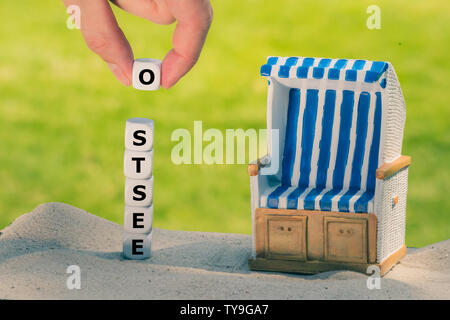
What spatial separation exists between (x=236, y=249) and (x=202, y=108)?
2878 millimetres

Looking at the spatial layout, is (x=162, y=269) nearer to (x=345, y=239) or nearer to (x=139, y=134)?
(x=139, y=134)

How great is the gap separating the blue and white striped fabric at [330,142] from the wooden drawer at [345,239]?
235 millimetres

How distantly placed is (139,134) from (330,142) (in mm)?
1234

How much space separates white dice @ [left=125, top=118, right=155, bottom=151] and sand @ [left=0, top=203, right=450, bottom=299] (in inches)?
28.3

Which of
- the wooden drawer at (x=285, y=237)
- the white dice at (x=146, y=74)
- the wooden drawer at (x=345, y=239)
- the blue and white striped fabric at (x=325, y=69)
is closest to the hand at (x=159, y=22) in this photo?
the white dice at (x=146, y=74)

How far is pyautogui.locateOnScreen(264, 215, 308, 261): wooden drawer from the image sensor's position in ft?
15.3

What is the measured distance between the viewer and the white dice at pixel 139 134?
466cm

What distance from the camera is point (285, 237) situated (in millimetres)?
4711

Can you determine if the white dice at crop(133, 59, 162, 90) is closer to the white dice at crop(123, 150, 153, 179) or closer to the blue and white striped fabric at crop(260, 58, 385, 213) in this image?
the white dice at crop(123, 150, 153, 179)

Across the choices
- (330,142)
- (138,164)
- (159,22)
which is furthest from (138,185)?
(159,22)

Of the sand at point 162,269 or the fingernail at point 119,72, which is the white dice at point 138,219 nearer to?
the sand at point 162,269

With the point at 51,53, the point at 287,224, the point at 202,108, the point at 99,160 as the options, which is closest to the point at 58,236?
the point at 287,224
